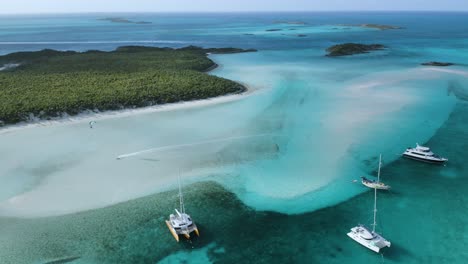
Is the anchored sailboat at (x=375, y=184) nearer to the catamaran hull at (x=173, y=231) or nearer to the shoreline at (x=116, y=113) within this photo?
the catamaran hull at (x=173, y=231)

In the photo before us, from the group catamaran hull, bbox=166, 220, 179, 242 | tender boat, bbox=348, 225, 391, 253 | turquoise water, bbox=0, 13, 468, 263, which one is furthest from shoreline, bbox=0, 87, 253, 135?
tender boat, bbox=348, 225, 391, 253

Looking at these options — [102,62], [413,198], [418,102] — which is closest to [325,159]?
[413,198]

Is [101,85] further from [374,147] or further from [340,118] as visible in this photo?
[374,147]

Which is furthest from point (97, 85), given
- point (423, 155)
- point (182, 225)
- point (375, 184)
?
point (423, 155)

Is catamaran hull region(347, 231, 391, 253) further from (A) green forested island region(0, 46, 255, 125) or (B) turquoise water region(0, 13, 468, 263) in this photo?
(A) green forested island region(0, 46, 255, 125)

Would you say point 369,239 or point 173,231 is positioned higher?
point 369,239

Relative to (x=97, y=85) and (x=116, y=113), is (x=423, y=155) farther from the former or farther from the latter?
(x=97, y=85)

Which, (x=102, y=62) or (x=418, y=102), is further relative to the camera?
(x=102, y=62)
